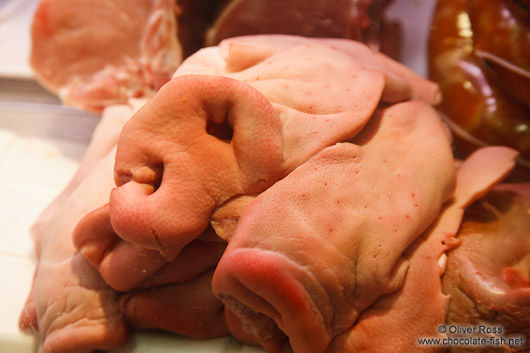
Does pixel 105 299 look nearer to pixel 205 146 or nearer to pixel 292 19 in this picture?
pixel 205 146

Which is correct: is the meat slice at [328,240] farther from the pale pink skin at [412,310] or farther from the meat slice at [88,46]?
the meat slice at [88,46]

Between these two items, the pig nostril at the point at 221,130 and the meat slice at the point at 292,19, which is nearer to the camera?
the pig nostril at the point at 221,130

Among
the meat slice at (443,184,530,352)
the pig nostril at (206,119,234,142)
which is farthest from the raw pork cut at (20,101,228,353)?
the meat slice at (443,184,530,352)

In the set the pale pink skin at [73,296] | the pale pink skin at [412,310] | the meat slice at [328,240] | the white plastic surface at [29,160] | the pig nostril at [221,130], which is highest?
the pig nostril at [221,130]

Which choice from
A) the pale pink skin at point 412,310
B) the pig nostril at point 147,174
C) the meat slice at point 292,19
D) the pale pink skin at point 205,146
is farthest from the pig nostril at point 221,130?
the meat slice at point 292,19

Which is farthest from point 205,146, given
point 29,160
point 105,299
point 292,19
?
point 29,160

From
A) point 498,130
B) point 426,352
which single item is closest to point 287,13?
point 498,130

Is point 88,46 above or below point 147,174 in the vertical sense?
below
